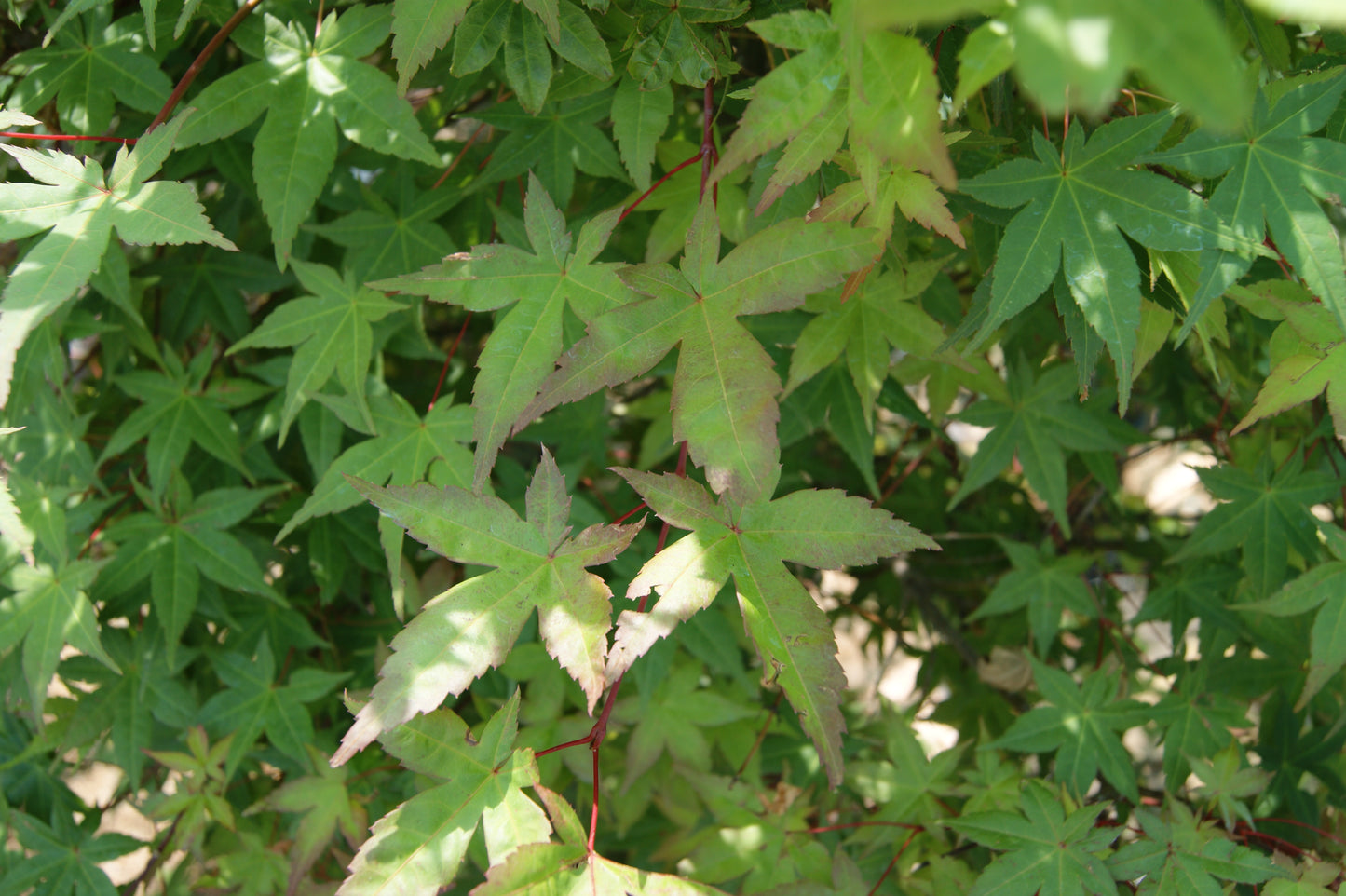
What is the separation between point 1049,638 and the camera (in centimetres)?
202

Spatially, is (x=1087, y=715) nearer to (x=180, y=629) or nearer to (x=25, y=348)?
(x=180, y=629)

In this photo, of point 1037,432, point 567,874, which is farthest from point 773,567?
point 1037,432

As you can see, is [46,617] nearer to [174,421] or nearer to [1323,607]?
[174,421]

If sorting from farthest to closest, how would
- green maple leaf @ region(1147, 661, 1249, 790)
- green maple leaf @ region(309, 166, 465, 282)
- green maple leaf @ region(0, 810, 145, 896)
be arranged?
green maple leaf @ region(0, 810, 145, 896)
green maple leaf @ region(1147, 661, 1249, 790)
green maple leaf @ region(309, 166, 465, 282)

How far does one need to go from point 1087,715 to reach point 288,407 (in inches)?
64.6

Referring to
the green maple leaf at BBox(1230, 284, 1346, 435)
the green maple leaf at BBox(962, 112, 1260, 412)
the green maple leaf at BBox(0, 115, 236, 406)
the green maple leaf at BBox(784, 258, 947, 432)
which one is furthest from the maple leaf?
the green maple leaf at BBox(1230, 284, 1346, 435)

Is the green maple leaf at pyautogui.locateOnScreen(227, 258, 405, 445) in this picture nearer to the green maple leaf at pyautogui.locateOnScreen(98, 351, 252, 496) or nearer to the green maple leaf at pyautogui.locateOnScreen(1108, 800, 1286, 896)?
the green maple leaf at pyautogui.locateOnScreen(98, 351, 252, 496)

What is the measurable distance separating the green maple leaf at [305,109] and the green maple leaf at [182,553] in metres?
0.59

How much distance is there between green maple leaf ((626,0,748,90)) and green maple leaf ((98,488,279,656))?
3.53 feet

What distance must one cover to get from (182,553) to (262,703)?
364 mm

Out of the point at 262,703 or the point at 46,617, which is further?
the point at 262,703

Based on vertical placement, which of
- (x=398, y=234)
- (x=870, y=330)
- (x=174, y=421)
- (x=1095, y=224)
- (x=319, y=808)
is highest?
(x=1095, y=224)

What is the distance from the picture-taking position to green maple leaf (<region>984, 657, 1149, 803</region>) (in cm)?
174

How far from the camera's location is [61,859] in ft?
6.22
